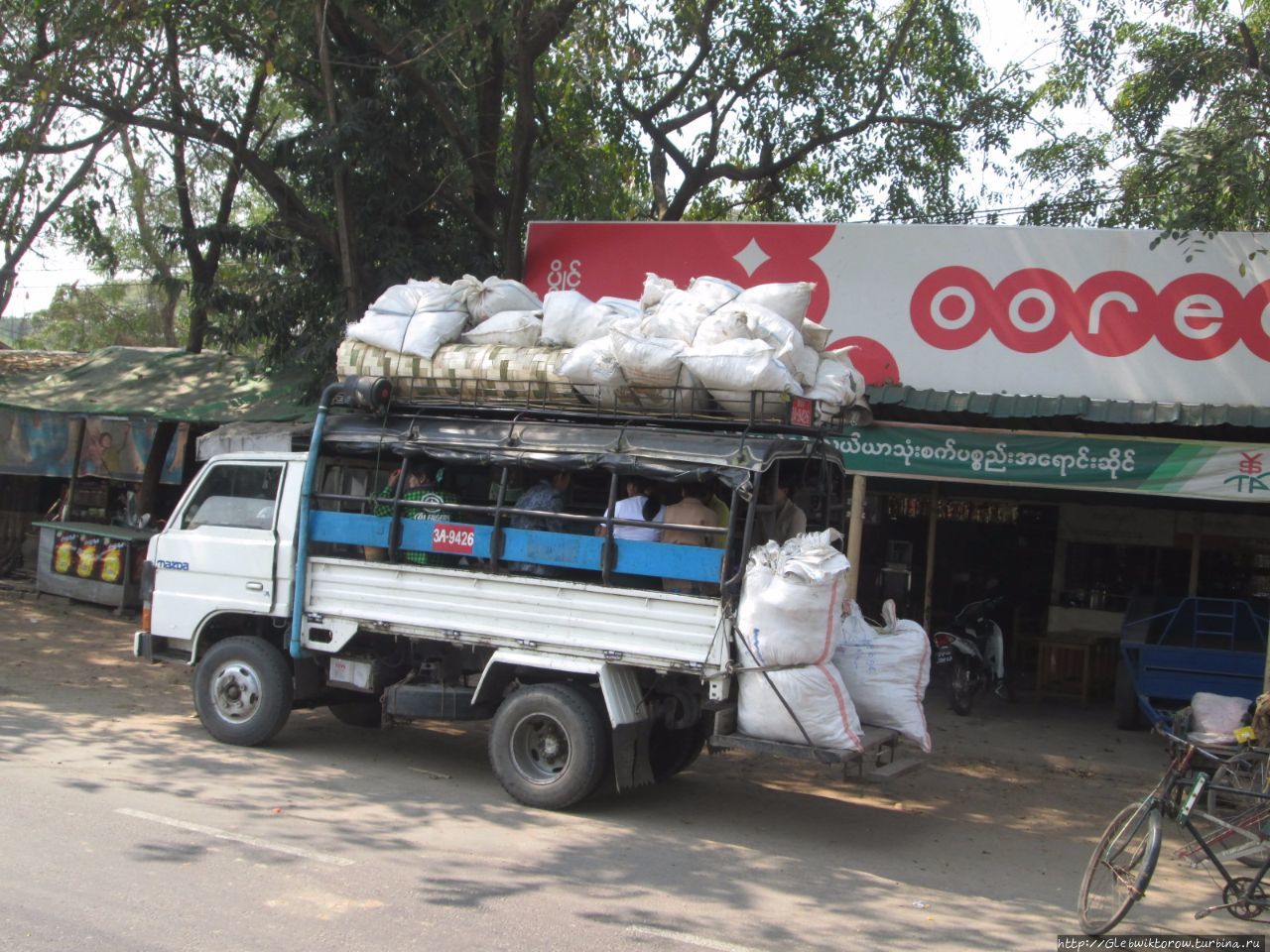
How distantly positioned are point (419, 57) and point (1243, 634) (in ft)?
30.6

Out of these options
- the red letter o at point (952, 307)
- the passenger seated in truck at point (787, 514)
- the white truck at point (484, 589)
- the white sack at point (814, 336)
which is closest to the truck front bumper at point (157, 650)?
the white truck at point (484, 589)

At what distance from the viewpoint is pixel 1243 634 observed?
10883 millimetres

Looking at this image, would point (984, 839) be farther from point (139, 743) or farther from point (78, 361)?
point (78, 361)

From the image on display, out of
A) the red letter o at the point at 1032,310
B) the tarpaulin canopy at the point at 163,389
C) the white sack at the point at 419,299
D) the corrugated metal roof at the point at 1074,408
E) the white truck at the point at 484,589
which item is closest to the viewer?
the white truck at the point at 484,589

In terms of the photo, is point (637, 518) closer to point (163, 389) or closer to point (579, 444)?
point (579, 444)

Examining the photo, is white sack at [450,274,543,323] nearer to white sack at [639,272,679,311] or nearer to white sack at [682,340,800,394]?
white sack at [639,272,679,311]

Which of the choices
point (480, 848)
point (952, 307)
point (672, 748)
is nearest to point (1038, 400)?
point (952, 307)

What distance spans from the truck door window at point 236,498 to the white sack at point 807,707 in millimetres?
3789

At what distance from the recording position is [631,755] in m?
7.02

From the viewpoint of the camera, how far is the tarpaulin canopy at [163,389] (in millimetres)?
14094

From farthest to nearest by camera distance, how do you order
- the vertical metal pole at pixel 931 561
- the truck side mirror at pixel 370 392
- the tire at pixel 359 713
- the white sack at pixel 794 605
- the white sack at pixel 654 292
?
the vertical metal pole at pixel 931 561 < the tire at pixel 359 713 < the truck side mirror at pixel 370 392 < the white sack at pixel 654 292 < the white sack at pixel 794 605

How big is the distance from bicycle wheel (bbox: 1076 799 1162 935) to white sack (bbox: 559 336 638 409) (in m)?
3.55

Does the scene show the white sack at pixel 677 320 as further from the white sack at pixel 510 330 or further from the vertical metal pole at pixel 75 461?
the vertical metal pole at pixel 75 461

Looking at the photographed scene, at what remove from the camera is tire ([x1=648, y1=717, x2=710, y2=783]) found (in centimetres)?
791
